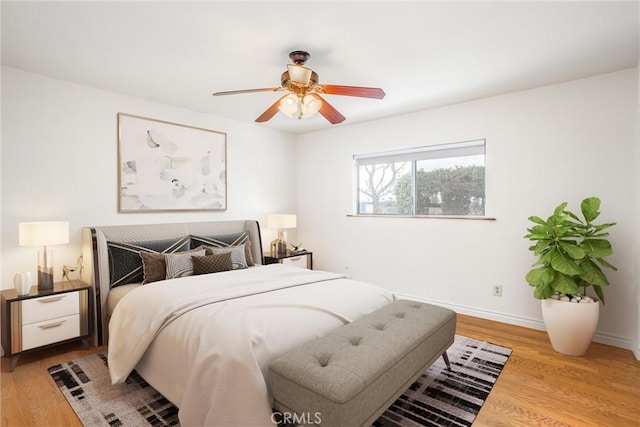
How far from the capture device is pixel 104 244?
3.09m

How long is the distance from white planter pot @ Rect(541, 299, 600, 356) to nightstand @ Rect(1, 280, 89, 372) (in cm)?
403

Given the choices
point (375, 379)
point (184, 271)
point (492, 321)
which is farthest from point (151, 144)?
point (492, 321)

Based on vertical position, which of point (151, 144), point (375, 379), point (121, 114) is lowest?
point (375, 379)

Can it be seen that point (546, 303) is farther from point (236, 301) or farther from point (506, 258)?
point (236, 301)

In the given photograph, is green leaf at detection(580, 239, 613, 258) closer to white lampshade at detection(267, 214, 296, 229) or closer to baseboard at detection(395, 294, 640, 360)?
baseboard at detection(395, 294, 640, 360)

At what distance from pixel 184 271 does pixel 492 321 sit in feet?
10.6

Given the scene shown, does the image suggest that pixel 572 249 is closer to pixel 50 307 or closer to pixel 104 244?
pixel 104 244

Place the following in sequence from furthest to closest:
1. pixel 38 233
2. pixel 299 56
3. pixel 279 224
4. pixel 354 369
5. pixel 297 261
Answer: pixel 297 261 → pixel 279 224 → pixel 38 233 → pixel 299 56 → pixel 354 369

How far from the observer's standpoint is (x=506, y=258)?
11.6 feet

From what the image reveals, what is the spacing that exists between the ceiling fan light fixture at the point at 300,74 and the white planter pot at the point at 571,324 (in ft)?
8.91

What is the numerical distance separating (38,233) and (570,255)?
14.0 feet

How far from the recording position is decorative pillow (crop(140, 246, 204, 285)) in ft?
10.2

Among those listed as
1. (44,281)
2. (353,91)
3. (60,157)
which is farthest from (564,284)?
(60,157)

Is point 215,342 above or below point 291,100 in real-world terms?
below
